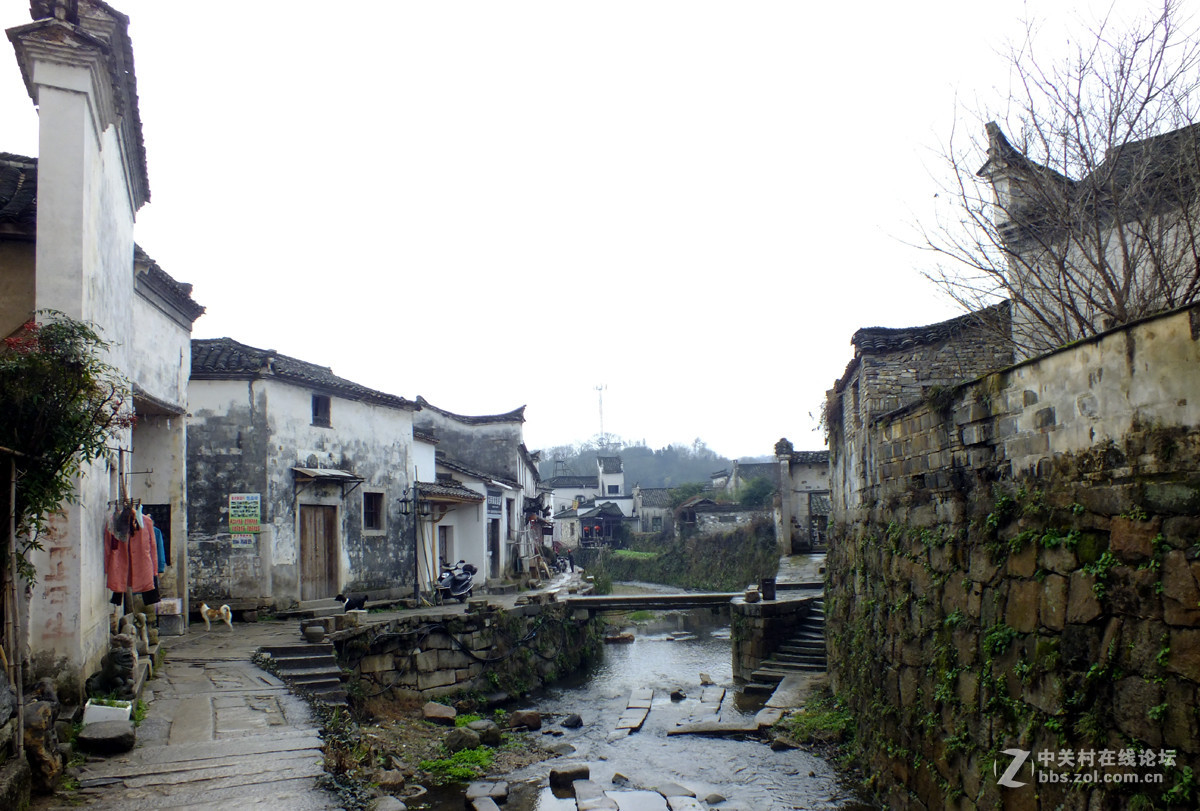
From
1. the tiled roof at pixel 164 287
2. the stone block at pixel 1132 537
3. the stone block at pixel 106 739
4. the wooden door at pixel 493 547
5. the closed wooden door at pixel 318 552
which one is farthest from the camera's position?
the wooden door at pixel 493 547

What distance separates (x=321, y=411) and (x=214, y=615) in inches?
189

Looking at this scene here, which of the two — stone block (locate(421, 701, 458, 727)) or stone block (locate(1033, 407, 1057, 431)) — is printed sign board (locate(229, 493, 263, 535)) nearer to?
stone block (locate(421, 701, 458, 727))

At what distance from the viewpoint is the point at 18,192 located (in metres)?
8.00

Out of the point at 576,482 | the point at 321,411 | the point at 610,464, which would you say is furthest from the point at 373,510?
the point at 576,482

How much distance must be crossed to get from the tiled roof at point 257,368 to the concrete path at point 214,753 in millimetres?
7089

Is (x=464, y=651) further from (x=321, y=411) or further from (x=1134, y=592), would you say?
(x=1134, y=592)

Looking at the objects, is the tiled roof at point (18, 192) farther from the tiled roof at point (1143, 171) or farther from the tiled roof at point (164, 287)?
the tiled roof at point (1143, 171)

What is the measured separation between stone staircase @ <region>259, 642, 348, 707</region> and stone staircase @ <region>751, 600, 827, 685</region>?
756cm

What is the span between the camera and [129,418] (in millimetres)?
7676

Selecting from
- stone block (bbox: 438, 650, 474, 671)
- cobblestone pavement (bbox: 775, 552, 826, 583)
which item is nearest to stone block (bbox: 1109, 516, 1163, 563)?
stone block (bbox: 438, 650, 474, 671)

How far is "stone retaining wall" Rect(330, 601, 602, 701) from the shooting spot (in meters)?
13.2

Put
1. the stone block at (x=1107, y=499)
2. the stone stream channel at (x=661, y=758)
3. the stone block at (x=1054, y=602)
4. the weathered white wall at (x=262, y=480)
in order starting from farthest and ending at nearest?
the weathered white wall at (x=262, y=480) → the stone stream channel at (x=661, y=758) → the stone block at (x=1054, y=602) → the stone block at (x=1107, y=499)

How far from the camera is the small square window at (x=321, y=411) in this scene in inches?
687

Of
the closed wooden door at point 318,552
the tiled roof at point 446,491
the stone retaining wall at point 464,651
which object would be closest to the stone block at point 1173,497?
the stone retaining wall at point 464,651
